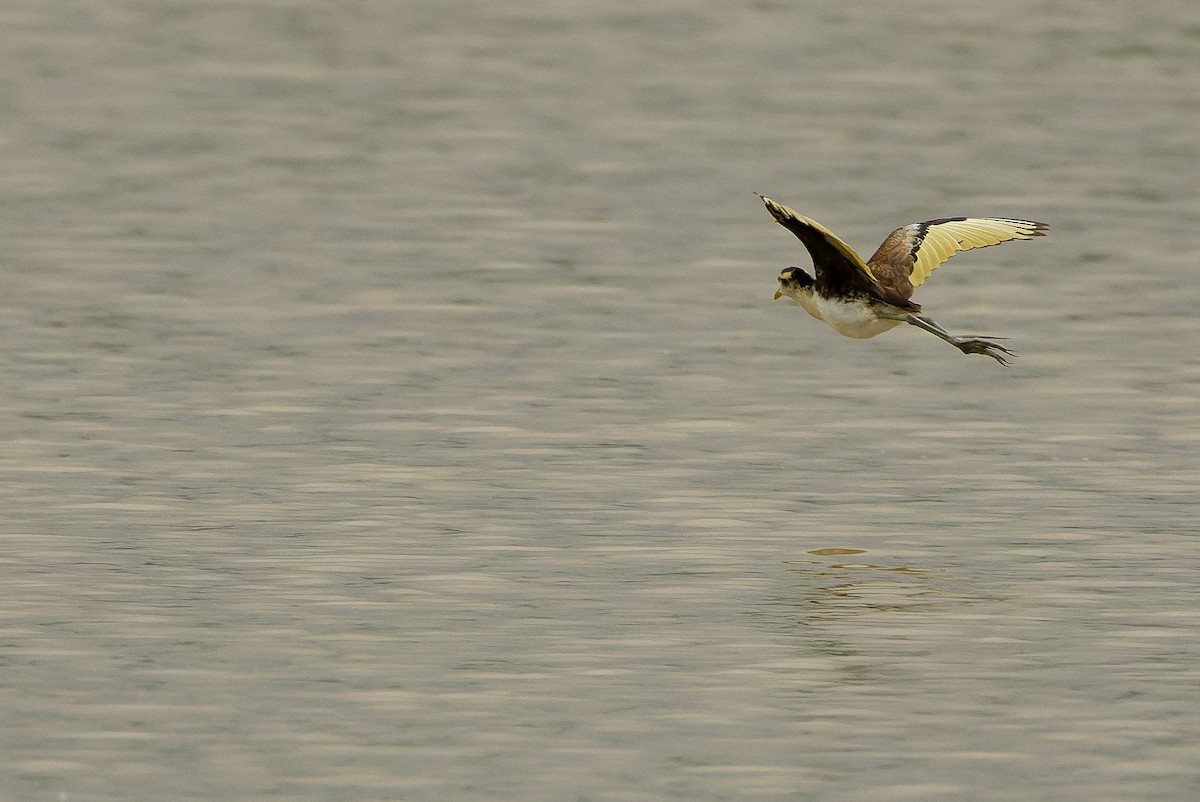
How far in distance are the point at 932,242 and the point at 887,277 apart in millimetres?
576

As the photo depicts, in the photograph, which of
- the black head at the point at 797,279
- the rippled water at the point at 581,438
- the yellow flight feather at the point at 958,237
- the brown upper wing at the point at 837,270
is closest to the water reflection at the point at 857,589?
the rippled water at the point at 581,438

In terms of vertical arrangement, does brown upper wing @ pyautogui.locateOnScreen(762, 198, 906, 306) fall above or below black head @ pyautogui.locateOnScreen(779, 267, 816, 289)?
above

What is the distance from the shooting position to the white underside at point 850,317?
55.7 feet

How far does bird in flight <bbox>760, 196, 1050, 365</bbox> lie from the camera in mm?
16828

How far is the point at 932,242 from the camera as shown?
17719mm

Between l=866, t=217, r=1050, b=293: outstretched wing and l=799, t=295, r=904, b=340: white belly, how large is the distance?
13.2 inches

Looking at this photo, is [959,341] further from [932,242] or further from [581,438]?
[581,438]

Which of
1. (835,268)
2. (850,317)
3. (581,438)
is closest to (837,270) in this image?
(835,268)

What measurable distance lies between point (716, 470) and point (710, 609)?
10.8 feet

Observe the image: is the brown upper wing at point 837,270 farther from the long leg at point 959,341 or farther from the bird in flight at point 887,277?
the long leg at point 959,341

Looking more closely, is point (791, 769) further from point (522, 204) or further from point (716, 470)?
point (522, 204)

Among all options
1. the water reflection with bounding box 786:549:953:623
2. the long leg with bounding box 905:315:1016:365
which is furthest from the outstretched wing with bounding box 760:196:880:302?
the water reflection with bounding box 786:549:953:623

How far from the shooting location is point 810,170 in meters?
29.6

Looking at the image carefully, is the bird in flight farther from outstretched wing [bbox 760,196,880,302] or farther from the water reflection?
the water reflection
